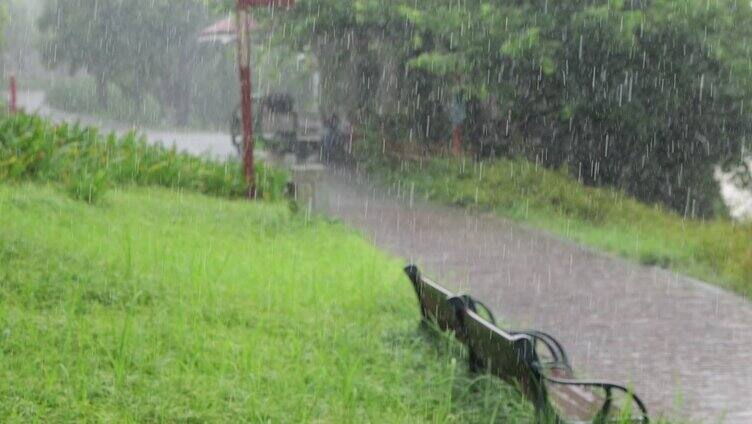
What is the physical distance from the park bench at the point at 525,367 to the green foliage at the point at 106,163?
22.6ft

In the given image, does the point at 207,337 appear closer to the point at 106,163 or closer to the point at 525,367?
the point at 525,367

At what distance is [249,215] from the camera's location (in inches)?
506

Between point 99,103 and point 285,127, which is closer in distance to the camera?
point 285,127

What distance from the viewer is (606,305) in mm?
9305

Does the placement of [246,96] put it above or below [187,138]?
above

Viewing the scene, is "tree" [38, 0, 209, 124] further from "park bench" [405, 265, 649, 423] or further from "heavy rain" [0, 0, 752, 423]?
"park bench" [405, 265, 649, 423]

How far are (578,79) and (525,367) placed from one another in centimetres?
1469

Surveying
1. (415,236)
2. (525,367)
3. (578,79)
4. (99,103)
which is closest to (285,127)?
(578,79)

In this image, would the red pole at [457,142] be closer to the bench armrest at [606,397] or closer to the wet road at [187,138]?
the wet road at [187,138]

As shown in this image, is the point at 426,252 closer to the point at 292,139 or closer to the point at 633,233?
the point at 633,233

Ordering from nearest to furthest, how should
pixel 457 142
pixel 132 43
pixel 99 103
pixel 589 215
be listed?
1. pixel 589 215
2. pixel 457 142
3. pixel 132 43
4. pixel 99 103

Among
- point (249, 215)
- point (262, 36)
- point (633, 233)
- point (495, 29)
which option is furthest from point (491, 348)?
point (262, 36)

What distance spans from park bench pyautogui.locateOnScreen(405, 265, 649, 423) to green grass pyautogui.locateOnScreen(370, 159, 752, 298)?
4.17 m

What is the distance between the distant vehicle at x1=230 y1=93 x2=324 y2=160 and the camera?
→ 82.8 feet
